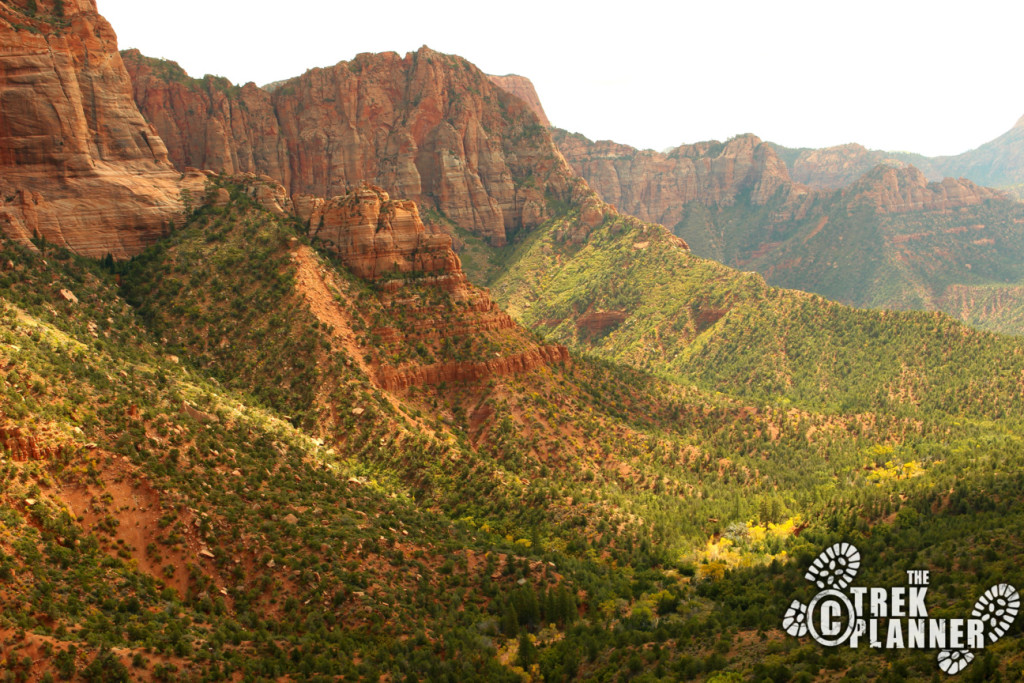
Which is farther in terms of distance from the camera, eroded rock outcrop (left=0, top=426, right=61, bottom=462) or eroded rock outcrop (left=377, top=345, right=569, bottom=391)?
eroded rock outcrop (left=377, top=345, right=569, bottom=391)

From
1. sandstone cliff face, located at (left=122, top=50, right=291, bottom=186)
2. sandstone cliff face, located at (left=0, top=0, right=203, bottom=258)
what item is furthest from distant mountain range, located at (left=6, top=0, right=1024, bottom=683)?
sandstone cliff face, located at (left=122, top=50, right=291, bottom=186)

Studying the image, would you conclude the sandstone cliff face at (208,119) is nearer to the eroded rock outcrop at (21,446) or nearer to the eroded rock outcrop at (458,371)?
the eroded rock outcrop at (458,371)

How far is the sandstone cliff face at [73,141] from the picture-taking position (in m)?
84.6

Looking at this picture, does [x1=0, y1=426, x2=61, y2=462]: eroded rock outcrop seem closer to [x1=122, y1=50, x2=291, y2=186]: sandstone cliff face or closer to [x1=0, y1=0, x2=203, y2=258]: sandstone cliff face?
[x1=0, y1=0, x2=203, y2=258]: sandstone cliff face

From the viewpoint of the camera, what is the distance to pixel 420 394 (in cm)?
9169

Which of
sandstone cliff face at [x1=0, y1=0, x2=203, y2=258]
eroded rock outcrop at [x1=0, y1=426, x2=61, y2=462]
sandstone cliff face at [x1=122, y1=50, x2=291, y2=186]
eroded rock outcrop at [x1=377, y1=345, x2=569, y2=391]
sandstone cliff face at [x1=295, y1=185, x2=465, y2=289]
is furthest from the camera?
sandstone cliff face at [x1=122, y1=50, x2=291, y2=186]

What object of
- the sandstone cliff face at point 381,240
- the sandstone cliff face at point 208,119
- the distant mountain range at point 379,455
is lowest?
the distant mountain range at point 379,455

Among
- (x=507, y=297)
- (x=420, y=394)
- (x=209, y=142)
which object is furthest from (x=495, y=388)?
(x=209, y=142)

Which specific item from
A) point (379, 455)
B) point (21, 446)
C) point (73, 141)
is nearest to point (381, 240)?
point (379, 455)

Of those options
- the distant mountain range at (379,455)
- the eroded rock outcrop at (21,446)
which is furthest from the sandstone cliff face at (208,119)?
the eroded rock outcrop at (21,446)

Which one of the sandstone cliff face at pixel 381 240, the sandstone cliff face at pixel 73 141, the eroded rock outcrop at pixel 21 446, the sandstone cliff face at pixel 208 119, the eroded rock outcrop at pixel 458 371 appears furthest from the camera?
the sandstone cliff face at pixel 208 119

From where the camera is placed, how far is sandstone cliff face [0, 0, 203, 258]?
3332 inches

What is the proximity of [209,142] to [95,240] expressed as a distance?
84.5 m

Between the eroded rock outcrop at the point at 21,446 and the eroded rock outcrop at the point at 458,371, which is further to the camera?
the eroded rock outcrop at the point at 458,371
